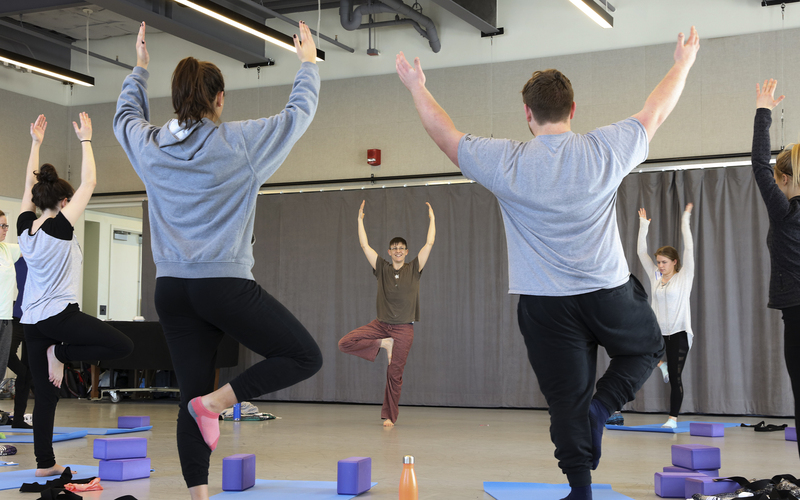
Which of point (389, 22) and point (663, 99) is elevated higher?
point (389, 22)

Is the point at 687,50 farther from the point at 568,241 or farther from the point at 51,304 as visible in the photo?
the point at 51,304

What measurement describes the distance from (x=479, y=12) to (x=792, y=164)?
19.1 feet

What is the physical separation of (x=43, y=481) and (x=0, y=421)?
9.36 feet

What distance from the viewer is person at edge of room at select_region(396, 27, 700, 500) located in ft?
7.97

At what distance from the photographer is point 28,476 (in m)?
3.70

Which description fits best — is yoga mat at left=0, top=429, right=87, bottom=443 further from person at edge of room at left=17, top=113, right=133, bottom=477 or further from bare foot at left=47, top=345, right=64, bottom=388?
bare foot at left=47, top=345, right=64, bottom=388

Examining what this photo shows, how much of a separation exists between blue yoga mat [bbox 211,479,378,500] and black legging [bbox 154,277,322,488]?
0.83 m

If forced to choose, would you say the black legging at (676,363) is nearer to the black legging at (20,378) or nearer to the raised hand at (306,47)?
the raised hand at (306,47)

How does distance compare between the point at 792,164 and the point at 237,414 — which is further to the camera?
the point at 237,414

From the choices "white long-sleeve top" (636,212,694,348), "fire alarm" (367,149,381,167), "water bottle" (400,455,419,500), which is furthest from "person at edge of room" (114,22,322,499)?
"fire alarm" (367,149,381,167)

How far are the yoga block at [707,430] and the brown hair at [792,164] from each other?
2.73 meters

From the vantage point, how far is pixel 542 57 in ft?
28.0

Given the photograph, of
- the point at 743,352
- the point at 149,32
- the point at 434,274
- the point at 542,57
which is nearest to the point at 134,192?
the point at 149,32

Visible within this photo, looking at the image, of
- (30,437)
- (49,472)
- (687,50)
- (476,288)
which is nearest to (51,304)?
(49,472)
